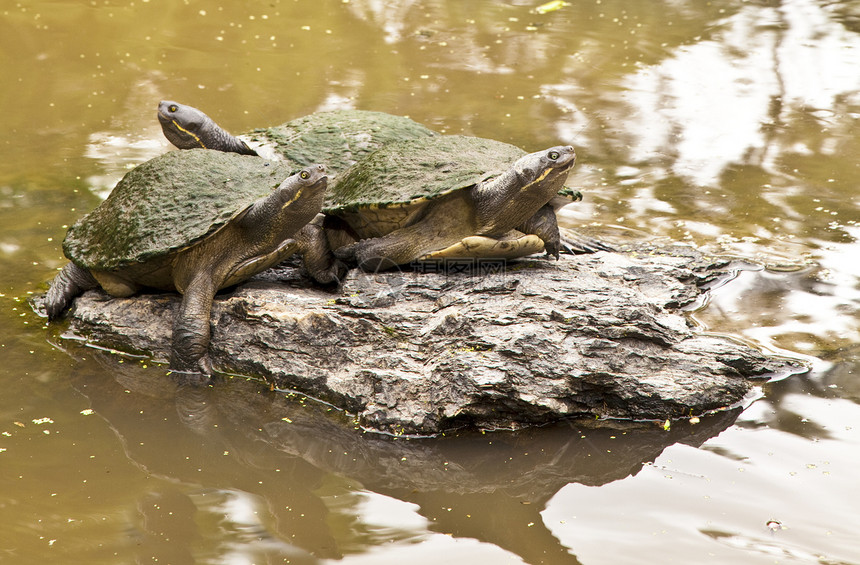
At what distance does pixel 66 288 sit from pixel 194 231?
1.11 meters

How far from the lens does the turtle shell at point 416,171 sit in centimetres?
404

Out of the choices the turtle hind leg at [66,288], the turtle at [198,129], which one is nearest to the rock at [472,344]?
the turtle hind leg at [66,288]

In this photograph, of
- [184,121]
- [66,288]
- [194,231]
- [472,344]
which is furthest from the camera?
[184,121]

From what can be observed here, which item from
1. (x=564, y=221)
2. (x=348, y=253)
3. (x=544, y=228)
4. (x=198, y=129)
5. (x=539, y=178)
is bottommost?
(x=564, y=221)

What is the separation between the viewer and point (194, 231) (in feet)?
13.3

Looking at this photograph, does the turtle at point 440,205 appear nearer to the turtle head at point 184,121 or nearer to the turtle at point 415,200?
the turtle at point 415,200

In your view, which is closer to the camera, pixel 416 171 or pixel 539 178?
A: pixel 539 178

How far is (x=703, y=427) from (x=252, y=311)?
87.9 inches

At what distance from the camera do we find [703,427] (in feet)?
11.7

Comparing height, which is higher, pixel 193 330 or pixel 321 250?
pixel 321 250

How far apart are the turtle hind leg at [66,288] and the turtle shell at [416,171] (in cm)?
148

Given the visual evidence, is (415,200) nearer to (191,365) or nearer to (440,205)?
(440,205)

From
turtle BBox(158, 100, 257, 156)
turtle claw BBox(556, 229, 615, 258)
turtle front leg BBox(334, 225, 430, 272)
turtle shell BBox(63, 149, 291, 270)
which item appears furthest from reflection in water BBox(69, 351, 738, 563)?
turtle BBox(158, 100, 257, 156)

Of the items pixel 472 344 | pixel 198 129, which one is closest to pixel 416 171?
pixel 472 344
